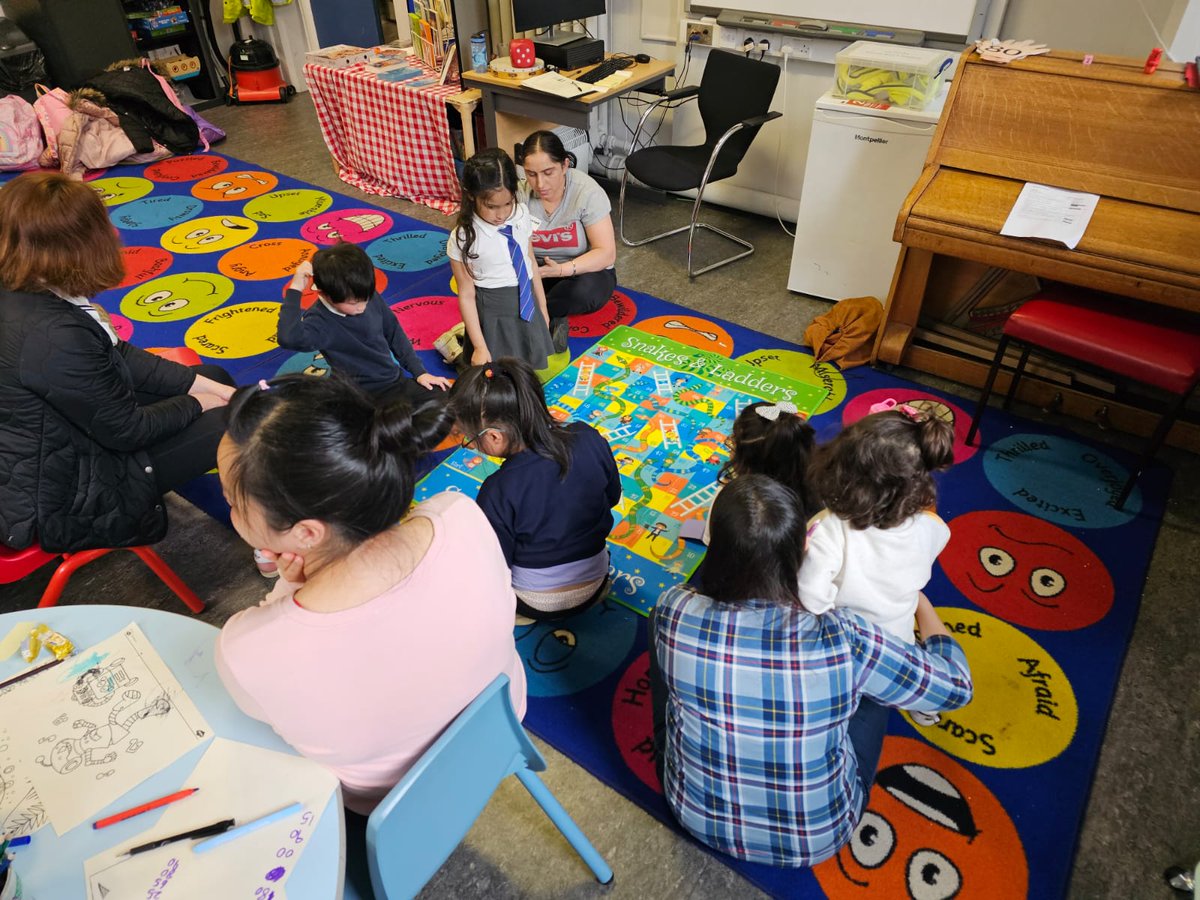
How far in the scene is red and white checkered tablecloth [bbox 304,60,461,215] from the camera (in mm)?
3803

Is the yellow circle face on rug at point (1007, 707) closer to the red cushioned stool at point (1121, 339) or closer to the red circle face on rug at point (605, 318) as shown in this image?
the red cushioned stool at point (1121, 339)

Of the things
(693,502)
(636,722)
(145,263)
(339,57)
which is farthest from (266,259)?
(636,722)

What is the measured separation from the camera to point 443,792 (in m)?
1.01

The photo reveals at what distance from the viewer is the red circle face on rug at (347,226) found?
12.3 ft

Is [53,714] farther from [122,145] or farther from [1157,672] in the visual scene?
[122,145]

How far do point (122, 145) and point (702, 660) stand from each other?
490cm

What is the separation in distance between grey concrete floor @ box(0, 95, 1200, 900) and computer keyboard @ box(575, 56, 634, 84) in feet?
7.75

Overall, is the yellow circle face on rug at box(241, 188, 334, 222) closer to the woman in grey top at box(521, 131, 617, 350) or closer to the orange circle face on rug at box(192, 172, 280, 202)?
the orange circle face on rug at box(192, 172, 280, 202)

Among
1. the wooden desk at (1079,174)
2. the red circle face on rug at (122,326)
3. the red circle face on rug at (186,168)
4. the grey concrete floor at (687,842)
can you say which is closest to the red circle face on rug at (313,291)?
the red circle face on rug at (122,326)

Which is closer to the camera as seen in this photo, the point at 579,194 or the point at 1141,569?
the point at 1141,569

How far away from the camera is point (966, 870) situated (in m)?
Result: 1.49

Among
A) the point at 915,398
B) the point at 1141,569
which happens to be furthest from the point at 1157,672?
the point at 915,398

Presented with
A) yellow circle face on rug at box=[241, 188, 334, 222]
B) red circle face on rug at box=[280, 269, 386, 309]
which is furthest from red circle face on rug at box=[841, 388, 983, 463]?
yellow circle face on rug at box=[241, 188, 334, 222]

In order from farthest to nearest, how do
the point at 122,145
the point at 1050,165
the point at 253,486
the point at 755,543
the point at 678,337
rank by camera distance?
the point at 122,145 → the point at 678,337 → the point at 1050,165 → the point at 755,543 → the point at 253,486
